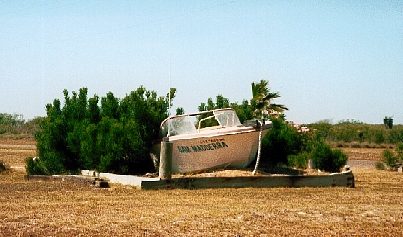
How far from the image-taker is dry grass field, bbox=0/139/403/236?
1216 centimetres

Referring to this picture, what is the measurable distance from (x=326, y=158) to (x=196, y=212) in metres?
13.6

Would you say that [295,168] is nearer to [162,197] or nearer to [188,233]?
[162,197]

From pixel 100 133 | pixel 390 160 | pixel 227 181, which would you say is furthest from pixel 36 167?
pixel 390 160

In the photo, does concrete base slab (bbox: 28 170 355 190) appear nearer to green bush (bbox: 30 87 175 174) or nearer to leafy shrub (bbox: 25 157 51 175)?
green bush (bbox: 30 87 175 174)

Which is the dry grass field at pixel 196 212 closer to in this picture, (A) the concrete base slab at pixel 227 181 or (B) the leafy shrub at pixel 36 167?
(A) the concrete base slab at pixel 227 181

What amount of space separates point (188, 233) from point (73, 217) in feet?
9.65

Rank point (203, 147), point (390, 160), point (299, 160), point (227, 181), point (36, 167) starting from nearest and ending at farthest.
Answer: point (227, 181)
point (203, 147)
point (299, 160)
point (36, 167)
point (390, 160)

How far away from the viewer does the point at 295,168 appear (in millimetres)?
26141

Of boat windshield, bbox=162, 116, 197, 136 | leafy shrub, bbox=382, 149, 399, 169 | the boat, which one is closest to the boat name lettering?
the boat

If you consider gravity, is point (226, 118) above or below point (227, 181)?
above

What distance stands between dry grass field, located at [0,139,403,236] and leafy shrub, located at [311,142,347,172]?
19.2ft

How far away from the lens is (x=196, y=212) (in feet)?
47.2

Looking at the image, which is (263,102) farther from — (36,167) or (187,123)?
(36,167)

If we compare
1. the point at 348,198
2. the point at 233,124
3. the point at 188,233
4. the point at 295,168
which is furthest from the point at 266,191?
the point at 188,233
